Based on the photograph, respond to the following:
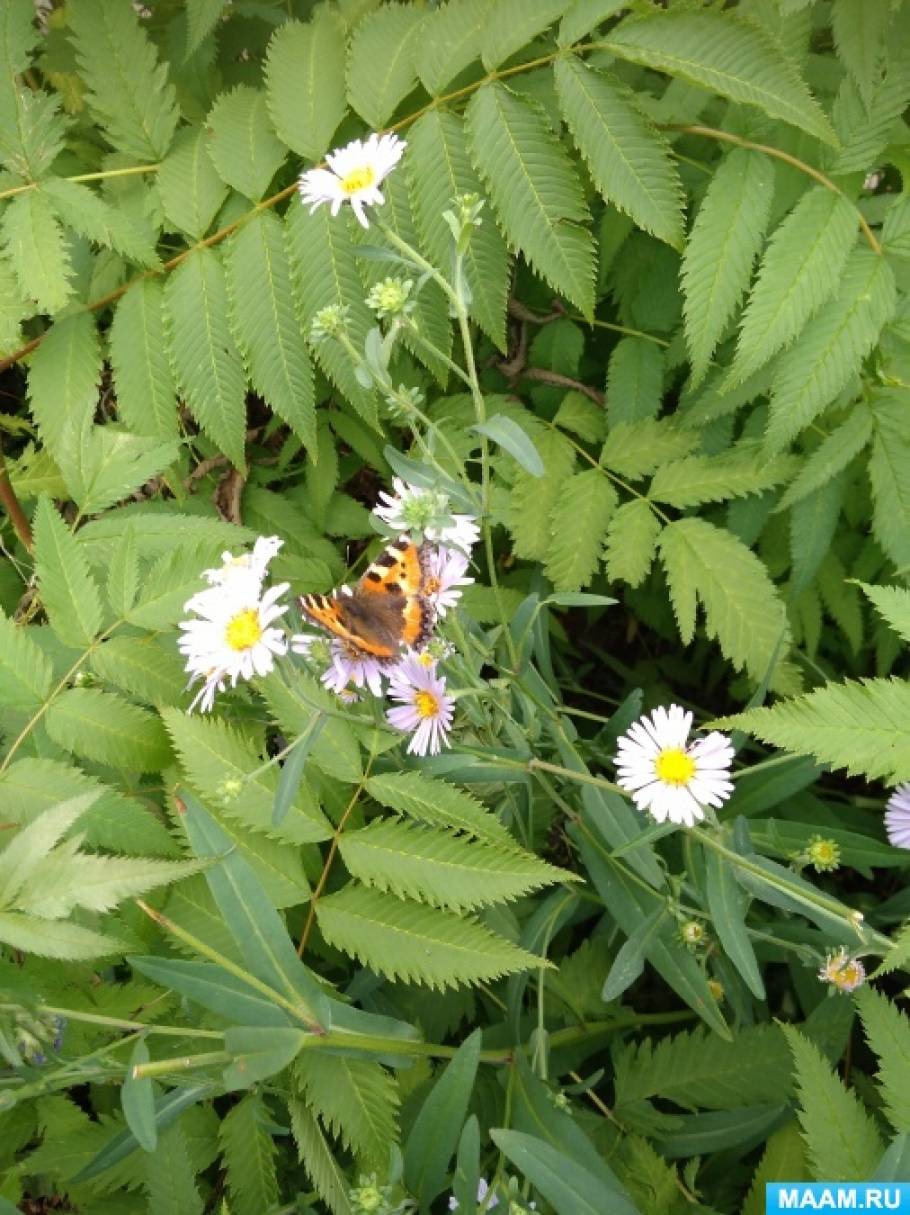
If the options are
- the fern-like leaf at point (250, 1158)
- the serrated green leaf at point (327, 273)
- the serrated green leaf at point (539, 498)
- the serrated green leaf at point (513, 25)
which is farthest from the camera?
the serrated green leaf at point (539, 498)

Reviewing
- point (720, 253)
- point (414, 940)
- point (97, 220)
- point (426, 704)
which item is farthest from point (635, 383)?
point (414, 940)

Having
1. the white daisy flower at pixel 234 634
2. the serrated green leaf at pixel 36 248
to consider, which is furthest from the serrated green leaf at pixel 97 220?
the white daisy flower at pixel 234 634

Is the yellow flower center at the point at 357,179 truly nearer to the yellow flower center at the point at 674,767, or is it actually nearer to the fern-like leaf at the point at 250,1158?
the yellow flower center at the point at 674,767

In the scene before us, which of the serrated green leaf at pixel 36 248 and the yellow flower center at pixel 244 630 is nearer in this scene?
the yellow flower center at pixel 244 630

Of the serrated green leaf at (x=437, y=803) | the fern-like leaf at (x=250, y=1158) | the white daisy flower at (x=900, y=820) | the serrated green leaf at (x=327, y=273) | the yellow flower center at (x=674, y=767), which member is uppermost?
the serrated green leaf at (x=327, y=273)

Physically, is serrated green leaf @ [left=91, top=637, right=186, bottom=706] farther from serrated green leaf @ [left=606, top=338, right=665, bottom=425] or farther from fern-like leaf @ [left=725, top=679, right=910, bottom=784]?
serrated green leaf @ [left=606, top=338, right=665, bottom=425]

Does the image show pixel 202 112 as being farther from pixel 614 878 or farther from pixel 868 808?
pixel 868 808

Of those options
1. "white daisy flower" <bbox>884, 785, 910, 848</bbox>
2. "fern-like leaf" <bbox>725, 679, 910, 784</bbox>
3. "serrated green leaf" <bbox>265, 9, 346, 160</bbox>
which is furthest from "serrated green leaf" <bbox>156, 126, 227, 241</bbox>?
"white daisy flower" <bbox>884, 785, 910, 848</bbox>
